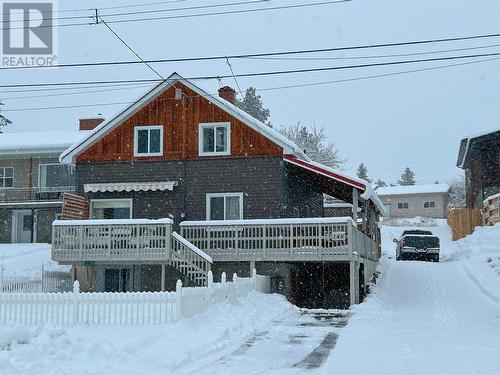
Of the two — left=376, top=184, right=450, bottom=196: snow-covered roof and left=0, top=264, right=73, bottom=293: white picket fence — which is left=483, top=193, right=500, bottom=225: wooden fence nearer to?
left=0, top=264, right=73, bottom=293: white picket fence

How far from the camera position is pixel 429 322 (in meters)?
15.9

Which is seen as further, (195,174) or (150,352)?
(195,174)

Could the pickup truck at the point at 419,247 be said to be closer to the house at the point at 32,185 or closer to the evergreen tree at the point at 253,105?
the house at the point at 32,185

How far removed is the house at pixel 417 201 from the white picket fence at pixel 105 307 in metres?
63.6

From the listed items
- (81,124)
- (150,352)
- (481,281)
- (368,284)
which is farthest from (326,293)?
(81,124)

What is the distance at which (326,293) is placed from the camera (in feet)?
83.9

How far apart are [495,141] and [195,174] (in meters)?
23.7

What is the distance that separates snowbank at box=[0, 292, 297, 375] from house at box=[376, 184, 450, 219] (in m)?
64.3

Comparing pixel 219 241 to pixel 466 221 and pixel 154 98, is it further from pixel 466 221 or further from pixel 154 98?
pixel 466 221

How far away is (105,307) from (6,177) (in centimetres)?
2743

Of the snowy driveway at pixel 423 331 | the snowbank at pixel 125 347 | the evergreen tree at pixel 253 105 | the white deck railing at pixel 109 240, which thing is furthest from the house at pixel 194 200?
the evergreen tree at pixel 253 105

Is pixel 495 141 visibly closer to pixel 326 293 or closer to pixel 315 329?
pixel 326 293

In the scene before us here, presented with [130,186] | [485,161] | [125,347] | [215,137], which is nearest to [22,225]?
[130,186]

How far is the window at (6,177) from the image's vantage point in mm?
38469
